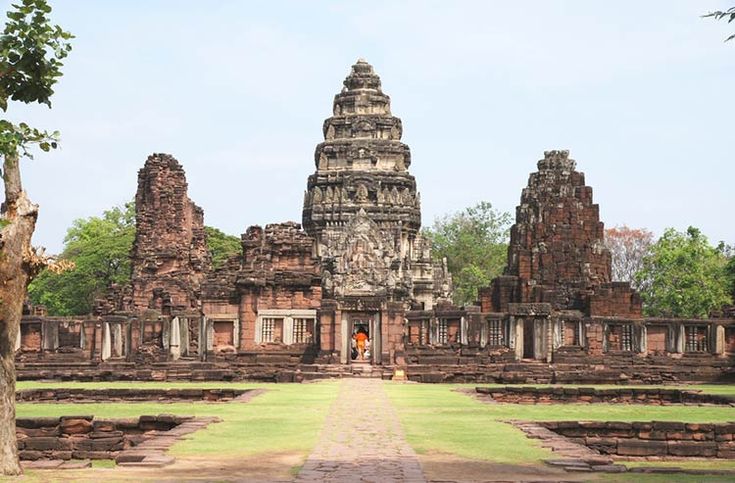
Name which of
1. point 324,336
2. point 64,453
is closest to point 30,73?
point 64,453

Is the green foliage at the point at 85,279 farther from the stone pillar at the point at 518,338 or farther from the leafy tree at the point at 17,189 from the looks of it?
the leafy tree at the point at 17,189

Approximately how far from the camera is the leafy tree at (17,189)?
1312 centimetres

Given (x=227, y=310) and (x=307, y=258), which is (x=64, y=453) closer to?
(x=227, y=310)

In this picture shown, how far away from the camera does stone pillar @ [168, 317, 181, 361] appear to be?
1640 inches

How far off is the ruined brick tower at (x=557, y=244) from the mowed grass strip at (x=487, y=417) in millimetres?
18401

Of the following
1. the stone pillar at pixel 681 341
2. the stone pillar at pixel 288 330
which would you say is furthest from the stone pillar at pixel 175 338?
the stone pillar at pixel 681 341

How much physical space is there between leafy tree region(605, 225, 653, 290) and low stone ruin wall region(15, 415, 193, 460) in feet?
207

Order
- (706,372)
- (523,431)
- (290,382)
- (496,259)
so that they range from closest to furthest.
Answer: (523,431)
(290,382)
(706,372)
(496,259)

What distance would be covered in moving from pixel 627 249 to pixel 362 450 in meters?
68.8

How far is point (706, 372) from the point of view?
38.1m

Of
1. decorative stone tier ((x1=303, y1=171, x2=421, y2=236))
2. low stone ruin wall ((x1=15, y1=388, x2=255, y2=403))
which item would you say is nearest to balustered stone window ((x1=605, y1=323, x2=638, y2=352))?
low stone ruin wall ((x1=15, y1=388, x2=255, y2=403))

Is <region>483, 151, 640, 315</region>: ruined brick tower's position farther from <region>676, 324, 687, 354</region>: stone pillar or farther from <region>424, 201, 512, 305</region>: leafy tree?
<region>424, 201, 512, 305</region>: leafy tree

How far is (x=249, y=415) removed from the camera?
2042 centimetres

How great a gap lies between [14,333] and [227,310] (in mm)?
28018
